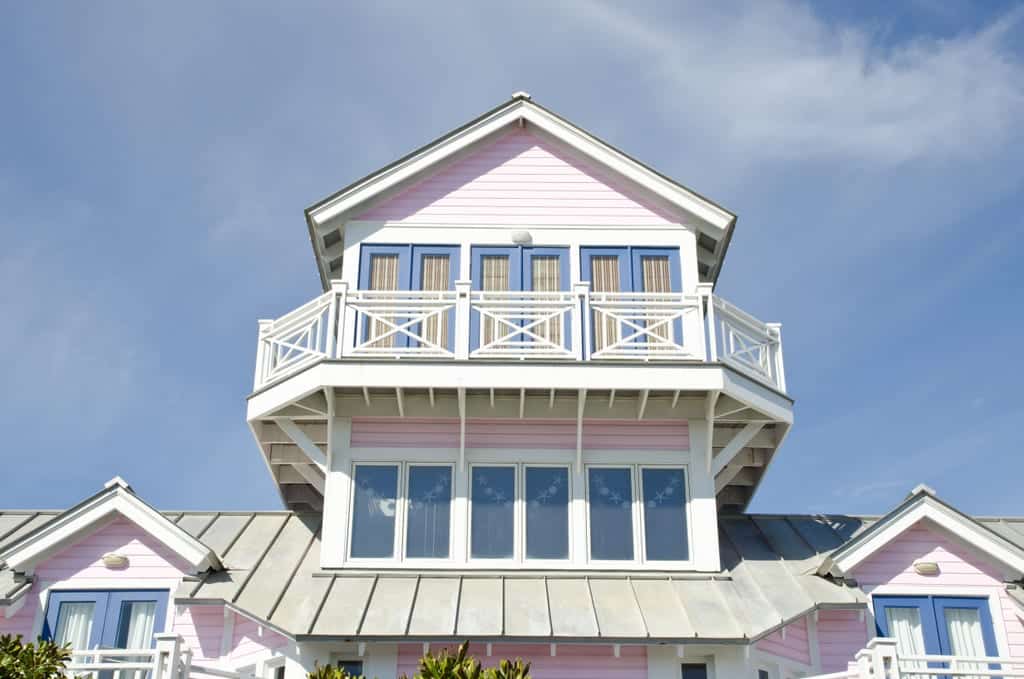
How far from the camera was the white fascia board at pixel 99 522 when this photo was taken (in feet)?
53.8

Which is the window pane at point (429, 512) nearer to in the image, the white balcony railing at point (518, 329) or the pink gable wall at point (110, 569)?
the white balcony railing at point (518, 329)

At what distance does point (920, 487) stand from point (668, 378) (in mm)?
4327

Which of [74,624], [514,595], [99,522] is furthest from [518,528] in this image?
[74,624]

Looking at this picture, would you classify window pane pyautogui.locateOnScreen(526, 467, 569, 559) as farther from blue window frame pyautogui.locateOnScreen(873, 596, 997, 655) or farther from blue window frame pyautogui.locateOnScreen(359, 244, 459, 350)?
blue window frame pyautogui.locateOnScreen(873, 596, 997, 655)

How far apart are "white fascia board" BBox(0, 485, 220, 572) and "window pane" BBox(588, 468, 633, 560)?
5.91 metres

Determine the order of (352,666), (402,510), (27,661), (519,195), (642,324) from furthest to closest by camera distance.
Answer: (519,195), (642,324), (402,510), (352,666), (27,661)

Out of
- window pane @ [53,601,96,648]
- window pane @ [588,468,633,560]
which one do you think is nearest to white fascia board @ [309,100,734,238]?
window pane @ [588,468,633,560]

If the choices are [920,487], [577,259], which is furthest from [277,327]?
[920,487]

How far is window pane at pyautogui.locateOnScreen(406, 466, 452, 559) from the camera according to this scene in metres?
16.9

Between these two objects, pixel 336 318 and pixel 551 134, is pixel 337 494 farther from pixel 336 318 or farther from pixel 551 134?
pixel 551 134

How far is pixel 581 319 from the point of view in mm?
17516

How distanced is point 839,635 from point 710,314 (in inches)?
210

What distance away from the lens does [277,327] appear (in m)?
18.2

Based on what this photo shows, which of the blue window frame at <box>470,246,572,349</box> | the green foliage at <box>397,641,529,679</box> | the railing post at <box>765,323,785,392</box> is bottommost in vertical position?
the green foliage at <box>397,641,529,679</box>
